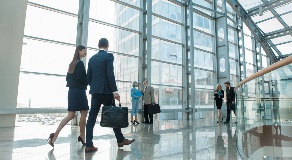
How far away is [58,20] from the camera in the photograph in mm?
6891

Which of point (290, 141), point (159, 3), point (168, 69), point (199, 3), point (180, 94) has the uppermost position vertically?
point (199, 3)

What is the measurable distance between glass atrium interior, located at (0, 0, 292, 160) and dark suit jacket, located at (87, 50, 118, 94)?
74 cm

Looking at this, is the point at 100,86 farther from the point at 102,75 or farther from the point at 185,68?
the point at 185,68

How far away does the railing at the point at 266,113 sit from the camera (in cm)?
251

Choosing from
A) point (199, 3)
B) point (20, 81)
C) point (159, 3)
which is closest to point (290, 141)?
point (20, 81)

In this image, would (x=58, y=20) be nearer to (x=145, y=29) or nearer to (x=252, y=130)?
(x=145, y=29)

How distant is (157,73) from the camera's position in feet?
30.1

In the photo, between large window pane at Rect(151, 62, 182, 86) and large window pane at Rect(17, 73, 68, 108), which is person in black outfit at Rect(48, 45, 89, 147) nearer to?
large window pane at Rect(17, 73, 68, 108)

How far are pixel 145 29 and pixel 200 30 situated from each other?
13.0 feet

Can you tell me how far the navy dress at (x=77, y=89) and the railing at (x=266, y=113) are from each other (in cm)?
206

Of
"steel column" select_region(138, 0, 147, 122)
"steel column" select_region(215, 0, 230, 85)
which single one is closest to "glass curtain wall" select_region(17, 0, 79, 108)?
"steel column" select_region(138, 0, 147, 122)

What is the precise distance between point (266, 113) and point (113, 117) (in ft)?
8.63

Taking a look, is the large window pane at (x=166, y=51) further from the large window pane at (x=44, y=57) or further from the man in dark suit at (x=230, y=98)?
the large window pane at (x=44, y=57)

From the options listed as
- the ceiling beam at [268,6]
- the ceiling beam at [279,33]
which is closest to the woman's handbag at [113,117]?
the ceiling beam at [268,6]
